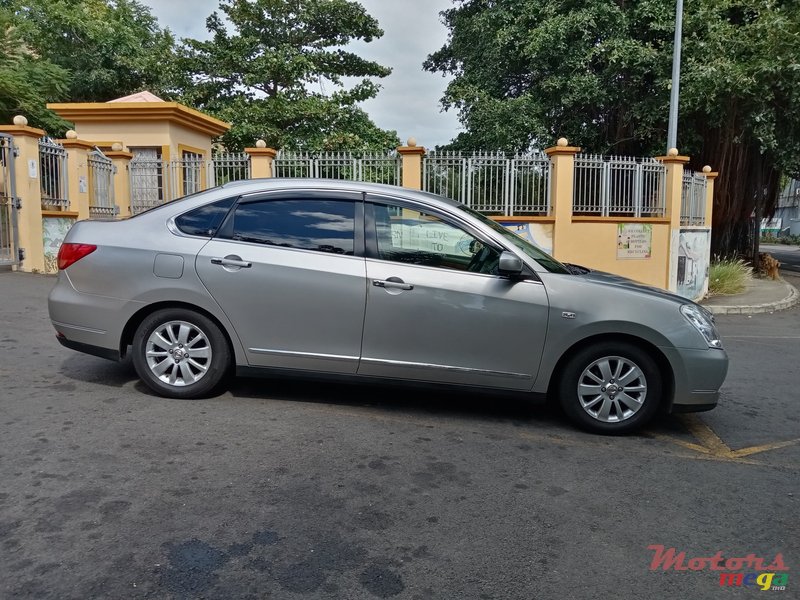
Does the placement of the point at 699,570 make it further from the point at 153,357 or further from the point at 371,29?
the point at 371,29

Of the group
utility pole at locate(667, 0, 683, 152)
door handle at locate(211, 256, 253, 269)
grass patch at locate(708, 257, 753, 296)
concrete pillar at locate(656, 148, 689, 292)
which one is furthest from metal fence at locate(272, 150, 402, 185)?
door handle at locate(211, 256, 253, 269)

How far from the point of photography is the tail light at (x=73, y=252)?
16.3ft

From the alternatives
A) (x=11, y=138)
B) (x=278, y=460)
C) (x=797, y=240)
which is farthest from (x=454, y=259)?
(x=797, y=240)

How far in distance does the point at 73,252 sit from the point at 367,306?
232 centimetres

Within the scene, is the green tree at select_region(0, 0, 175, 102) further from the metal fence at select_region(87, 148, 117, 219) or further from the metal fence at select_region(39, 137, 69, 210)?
the metal fence at select_region(39, 137, 69, 210)

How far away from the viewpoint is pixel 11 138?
37.5 ft

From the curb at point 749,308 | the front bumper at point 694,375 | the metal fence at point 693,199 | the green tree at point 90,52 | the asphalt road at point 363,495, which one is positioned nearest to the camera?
the asphalt road at point 363,495

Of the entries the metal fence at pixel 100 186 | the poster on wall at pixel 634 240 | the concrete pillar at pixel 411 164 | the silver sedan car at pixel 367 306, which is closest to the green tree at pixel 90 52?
the metal fence at pixel 100 186

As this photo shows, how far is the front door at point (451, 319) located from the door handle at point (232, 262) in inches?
35.3

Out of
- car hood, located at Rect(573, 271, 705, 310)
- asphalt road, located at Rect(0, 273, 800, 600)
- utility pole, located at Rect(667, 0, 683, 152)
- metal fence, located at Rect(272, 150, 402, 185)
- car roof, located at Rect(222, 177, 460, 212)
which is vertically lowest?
asphalt road, located at Rect(0, 273, 800, 600)

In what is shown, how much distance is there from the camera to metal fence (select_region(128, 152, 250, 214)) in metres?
13.4

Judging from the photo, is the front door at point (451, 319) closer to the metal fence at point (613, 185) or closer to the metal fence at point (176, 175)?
the metal fence at point (613, 185)

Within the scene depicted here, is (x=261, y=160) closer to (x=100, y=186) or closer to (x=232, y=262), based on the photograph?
(x=100, y=186)

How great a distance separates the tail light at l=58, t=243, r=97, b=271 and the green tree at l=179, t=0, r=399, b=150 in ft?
54.8
